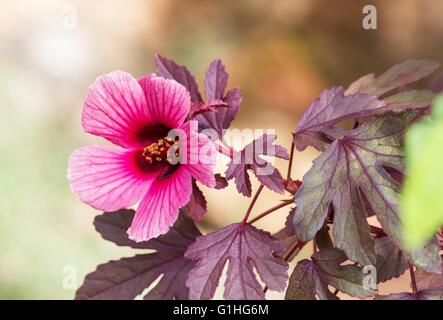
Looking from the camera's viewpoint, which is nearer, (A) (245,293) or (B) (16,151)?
(A) (245,293)

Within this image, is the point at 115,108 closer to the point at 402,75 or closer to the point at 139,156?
the point at 139,156

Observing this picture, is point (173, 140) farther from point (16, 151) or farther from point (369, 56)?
point (369, 56)

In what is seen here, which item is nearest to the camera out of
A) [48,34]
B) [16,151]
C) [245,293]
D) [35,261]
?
[245,293]

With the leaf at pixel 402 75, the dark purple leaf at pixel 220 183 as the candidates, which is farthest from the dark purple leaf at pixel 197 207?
the leaf at pixel 402 75

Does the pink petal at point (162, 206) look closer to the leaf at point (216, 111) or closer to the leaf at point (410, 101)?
the leaf at point (216, 111)

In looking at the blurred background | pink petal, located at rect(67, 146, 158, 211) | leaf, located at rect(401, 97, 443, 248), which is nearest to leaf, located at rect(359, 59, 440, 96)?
pink petal, located at rect(67, 146, 158, 211)

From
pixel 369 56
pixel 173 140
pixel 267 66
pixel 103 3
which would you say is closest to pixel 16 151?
pixel 103 3
